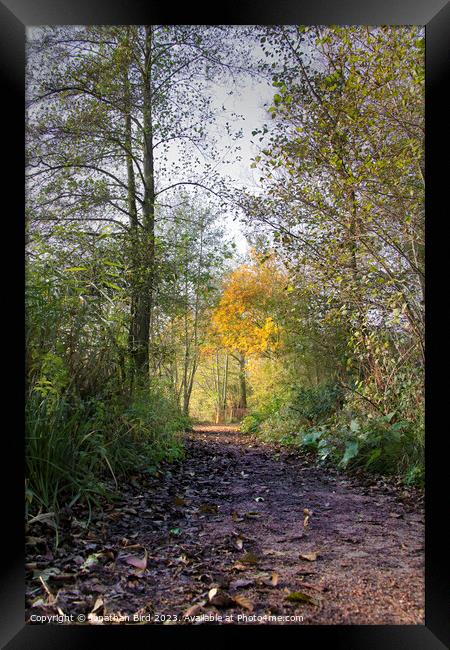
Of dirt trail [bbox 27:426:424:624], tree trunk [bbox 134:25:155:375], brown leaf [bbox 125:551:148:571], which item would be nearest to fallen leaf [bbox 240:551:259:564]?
dirt trail [bbox 27:426:424:624]

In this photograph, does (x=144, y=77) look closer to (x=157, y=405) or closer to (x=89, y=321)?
(x=89, y=321)

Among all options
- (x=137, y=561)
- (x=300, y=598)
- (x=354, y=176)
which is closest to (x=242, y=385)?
(x=354, y=176)

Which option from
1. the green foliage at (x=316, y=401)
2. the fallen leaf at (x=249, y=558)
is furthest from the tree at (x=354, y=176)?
the fallen leaf at (x=249, y=558)

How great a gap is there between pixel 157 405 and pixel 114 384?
0.43 metres

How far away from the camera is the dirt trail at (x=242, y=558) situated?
153 cm

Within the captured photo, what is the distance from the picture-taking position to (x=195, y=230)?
2.67 meters

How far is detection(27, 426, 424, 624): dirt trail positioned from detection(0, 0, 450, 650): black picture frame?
0.09 meters

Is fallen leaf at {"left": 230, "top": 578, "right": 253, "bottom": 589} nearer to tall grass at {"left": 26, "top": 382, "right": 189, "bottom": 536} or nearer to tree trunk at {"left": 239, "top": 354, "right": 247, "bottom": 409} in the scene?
tall grass at {"left": 26, "top": 382, "right": 189, "bottom": 536}

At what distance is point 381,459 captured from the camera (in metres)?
2.77

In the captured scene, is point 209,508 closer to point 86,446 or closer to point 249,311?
point 86,446

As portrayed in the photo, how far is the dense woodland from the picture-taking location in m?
2.16
